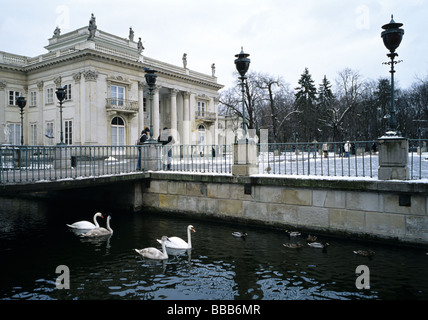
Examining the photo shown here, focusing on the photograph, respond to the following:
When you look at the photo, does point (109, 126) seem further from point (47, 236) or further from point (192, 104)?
point (47, 236)

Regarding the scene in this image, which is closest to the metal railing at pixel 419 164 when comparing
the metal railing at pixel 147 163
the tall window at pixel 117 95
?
the metal railing at pixel 147 163

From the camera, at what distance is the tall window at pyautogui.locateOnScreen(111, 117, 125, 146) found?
38.3 m

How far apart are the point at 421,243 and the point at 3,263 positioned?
1048 centimetres

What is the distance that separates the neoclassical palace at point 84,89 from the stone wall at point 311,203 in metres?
23.7

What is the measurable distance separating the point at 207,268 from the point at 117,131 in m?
33.2

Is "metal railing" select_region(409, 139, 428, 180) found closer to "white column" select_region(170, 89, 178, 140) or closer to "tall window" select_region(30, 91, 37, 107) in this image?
"white column" select_region(170, 89, 178, 140)

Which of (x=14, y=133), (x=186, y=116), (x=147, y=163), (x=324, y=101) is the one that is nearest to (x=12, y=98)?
(x=14, y=133)

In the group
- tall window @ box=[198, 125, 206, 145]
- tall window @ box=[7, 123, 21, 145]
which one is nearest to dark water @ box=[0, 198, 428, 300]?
tall window @ box=[7, 123, 21, 145]

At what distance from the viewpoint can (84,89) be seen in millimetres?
35219

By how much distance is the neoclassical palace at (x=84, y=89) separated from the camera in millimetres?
35344

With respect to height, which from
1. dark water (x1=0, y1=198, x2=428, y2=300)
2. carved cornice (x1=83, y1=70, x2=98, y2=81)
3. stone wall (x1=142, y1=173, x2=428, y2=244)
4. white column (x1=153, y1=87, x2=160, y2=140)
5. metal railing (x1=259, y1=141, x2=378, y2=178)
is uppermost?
carved cornice (x1=83, y1=70, x2=98, y2=81)

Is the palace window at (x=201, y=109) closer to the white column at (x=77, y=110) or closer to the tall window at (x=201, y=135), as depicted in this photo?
the tall window at (x=201, y=135)

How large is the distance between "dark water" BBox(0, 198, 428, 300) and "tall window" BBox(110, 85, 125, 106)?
27533 mm
